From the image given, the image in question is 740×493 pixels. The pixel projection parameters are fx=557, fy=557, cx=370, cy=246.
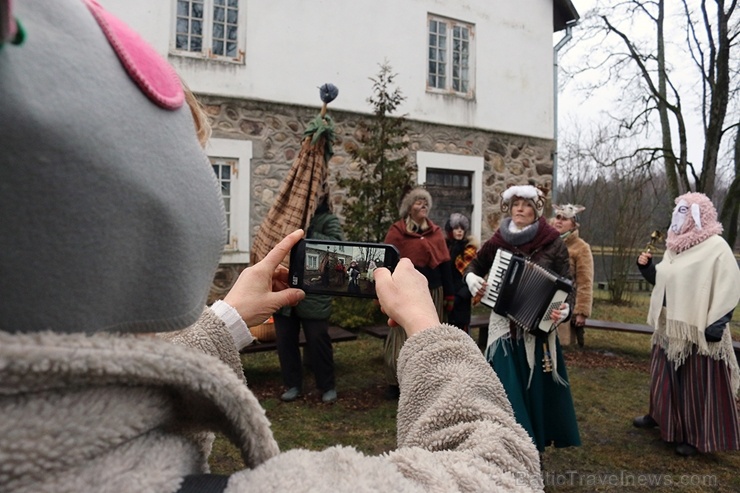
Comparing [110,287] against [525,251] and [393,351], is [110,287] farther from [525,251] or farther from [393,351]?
[393,351]

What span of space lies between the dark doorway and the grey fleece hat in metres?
8.61

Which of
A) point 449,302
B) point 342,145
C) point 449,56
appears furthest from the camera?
point 449,56

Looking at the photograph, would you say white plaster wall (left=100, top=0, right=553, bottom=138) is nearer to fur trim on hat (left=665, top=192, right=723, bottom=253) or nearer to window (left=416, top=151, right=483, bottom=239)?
window (left=416, top=151, right=483, bottom=239)

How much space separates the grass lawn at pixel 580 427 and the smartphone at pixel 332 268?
6.70 feet

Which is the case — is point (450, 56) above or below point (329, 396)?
above

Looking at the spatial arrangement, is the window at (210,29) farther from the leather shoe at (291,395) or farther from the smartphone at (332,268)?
the smartphone at (332,268)

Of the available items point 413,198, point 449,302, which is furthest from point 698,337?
point 413,198

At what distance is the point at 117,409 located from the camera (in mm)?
600

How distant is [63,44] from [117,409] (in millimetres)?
381

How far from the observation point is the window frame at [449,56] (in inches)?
356

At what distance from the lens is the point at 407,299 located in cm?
128

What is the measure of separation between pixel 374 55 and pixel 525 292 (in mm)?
5851

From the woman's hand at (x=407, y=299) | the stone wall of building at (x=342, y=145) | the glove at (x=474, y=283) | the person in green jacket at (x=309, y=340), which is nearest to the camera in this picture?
the woman's hand at (x=407, y=299)

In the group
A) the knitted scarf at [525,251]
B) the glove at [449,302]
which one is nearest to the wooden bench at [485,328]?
the glove at [449,302]
